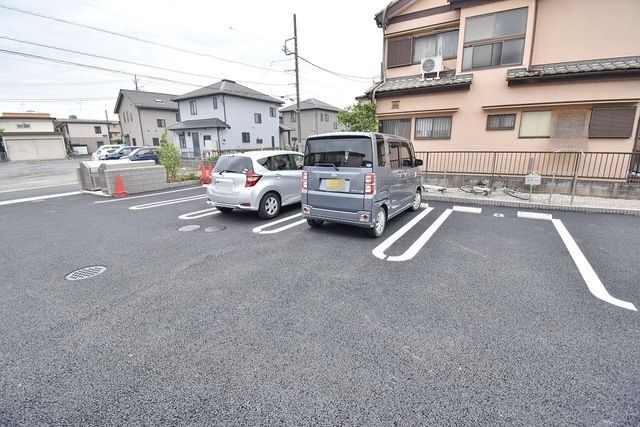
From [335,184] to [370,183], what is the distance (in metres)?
0.63

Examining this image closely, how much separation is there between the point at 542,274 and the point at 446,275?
125 centimetres

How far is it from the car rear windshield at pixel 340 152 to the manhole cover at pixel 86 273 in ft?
11.6

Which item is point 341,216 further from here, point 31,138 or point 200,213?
point 31,138

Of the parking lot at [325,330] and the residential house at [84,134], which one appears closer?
the parking lot at [325,330]

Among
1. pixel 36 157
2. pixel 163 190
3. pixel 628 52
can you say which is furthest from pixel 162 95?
pixel 628 52

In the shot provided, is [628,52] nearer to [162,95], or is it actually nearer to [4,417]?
[4,417]

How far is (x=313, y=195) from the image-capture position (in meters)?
5.30

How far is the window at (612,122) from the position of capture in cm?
798

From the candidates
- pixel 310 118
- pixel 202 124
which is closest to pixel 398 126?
pixel 202 124

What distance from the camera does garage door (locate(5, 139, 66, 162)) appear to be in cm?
3048

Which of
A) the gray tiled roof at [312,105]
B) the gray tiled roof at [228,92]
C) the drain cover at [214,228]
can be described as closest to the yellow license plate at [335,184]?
the drain cover at [214,228]

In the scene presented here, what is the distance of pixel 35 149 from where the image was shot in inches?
1246

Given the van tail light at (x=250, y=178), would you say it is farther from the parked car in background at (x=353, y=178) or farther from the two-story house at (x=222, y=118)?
the two-story house at (x=222, y=118)

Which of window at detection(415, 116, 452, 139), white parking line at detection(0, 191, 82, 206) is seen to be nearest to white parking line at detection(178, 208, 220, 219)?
white parking line at detection(0, 191, 82, 206)
